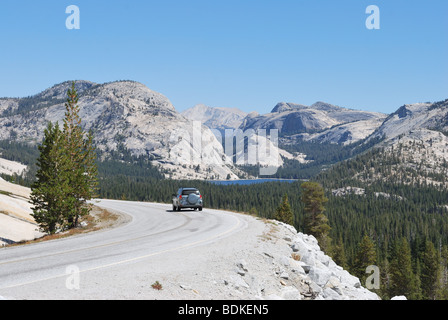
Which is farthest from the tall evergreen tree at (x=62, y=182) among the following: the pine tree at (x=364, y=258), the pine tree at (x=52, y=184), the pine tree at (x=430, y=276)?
the pine tree at (x=430, y=276)

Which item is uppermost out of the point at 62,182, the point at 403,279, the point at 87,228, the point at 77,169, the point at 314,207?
the point at 77,169

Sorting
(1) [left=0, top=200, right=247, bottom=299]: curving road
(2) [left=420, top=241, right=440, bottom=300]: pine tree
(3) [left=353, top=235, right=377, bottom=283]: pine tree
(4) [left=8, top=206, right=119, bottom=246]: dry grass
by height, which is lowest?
(2) [left=420, top=241, right=440, bottom=300]: pine tree

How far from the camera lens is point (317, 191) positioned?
72.8 meters

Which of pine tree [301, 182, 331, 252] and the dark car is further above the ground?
the dark car

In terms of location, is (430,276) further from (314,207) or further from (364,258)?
(314,207)

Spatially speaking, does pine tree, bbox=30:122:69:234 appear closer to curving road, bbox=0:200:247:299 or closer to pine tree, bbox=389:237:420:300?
curving road, bbox=0:200:247:299

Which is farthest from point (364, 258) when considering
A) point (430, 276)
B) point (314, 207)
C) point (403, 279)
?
point (430, 276)

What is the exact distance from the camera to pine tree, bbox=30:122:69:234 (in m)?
35.7

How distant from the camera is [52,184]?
3684cm

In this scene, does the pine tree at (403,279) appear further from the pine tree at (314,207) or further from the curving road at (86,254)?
the curving road at (86,254)

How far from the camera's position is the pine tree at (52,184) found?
35719mm

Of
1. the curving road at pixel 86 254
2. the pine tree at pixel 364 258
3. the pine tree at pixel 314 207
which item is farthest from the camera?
the pine tree at pixel 364 258

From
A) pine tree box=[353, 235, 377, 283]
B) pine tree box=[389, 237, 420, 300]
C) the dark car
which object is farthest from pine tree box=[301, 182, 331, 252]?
the dark car

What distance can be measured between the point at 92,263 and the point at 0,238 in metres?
35.9
